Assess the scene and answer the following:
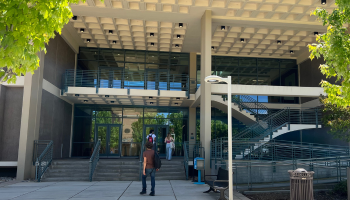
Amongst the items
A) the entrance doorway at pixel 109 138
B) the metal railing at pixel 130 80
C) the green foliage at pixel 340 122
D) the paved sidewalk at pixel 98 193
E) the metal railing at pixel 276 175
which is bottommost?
the paved sidewalk at pixel 98 193

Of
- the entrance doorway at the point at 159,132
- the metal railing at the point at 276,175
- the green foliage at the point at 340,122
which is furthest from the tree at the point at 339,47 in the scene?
the entrance doorway at the point at 159,132

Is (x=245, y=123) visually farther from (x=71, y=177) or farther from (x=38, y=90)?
(x=38, y=90)

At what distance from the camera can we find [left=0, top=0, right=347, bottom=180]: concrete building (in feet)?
46.1

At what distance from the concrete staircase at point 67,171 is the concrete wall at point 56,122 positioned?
1.92 meters

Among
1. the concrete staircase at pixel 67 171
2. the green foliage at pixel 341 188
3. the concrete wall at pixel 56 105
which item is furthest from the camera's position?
the concrete wall at pixel 56 105

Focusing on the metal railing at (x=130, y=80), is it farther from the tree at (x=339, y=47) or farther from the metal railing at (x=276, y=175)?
the tree at (x=339, y=47)

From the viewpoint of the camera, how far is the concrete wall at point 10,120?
537 inches

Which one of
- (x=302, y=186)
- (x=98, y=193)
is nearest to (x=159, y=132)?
(x=98, y=193)

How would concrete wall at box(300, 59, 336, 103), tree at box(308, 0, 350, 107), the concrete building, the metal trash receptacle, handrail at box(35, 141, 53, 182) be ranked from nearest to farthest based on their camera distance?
tree at box(308, 0, 350, 107), the metal trash receptacle, handrail at box(35, 141, 53, 182), the concrete building, concrete wall at box(300, 59, 336, 103)

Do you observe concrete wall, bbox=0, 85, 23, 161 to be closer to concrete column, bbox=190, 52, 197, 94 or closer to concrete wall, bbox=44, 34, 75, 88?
concrete wall, bbox=44, 34, 75, 88

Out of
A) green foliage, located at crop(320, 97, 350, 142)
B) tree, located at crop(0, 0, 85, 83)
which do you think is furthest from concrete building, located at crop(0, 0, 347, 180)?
tree, located at crop(0, 0, 85, 83)

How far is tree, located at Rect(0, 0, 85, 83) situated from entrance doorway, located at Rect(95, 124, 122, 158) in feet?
49.8

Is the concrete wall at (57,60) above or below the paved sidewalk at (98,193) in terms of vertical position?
above

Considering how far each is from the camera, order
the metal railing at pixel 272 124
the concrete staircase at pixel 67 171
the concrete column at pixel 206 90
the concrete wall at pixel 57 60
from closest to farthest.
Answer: the concrete staircase at pixel 67 171 < the concrete column at pixel 206 90 < the concrete wall at pixel 57 60 < the metal railing at pixel 272 124
